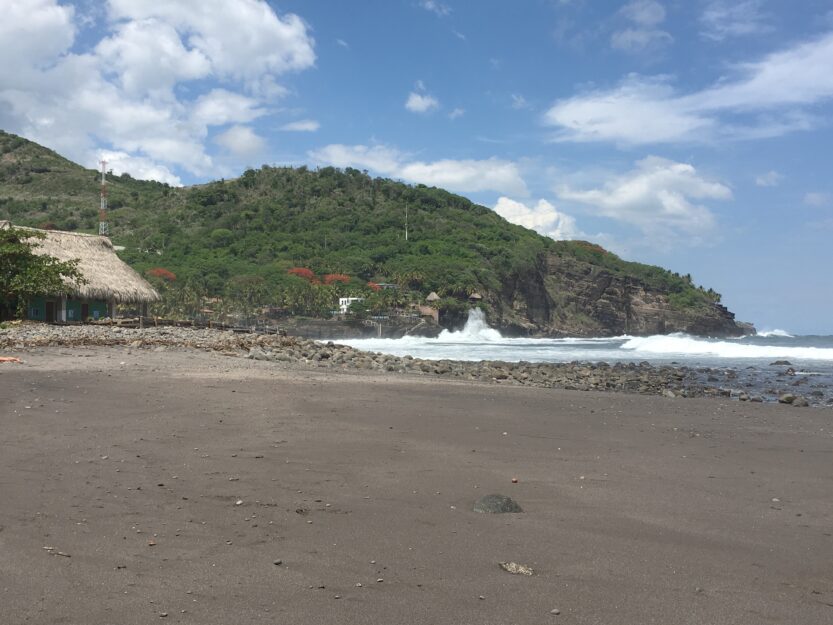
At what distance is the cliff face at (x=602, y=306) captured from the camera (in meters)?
105

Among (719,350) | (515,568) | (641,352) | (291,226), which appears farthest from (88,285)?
(291,226)

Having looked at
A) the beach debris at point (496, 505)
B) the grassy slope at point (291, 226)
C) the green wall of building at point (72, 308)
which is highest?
the grassy slope at point (291, 226)

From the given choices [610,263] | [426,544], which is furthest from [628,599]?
[610,263]

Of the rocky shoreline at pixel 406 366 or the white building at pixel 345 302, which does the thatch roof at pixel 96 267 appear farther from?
the white building at pixel 345 302

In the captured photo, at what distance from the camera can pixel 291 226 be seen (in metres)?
99.6

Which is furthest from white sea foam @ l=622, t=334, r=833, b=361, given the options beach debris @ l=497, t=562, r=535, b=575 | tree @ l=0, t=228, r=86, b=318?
beach debris @ l=497, t=562, r=535, b=575

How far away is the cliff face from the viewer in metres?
105

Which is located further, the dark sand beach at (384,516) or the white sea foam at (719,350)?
the white sea foam at (719,350)

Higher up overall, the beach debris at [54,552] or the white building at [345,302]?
the white building at [345,302]

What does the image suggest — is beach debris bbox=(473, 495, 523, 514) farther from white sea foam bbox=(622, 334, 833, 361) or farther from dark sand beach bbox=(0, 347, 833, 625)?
white sea foam bbox=(622, 334, 833, 361)

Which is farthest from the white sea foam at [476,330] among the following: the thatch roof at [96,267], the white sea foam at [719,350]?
the thatch roof at [96,267]

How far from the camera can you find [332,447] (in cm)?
726

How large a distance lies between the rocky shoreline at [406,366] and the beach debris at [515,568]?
12.7 meters

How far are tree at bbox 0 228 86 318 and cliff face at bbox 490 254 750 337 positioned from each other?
81397 millimetres
